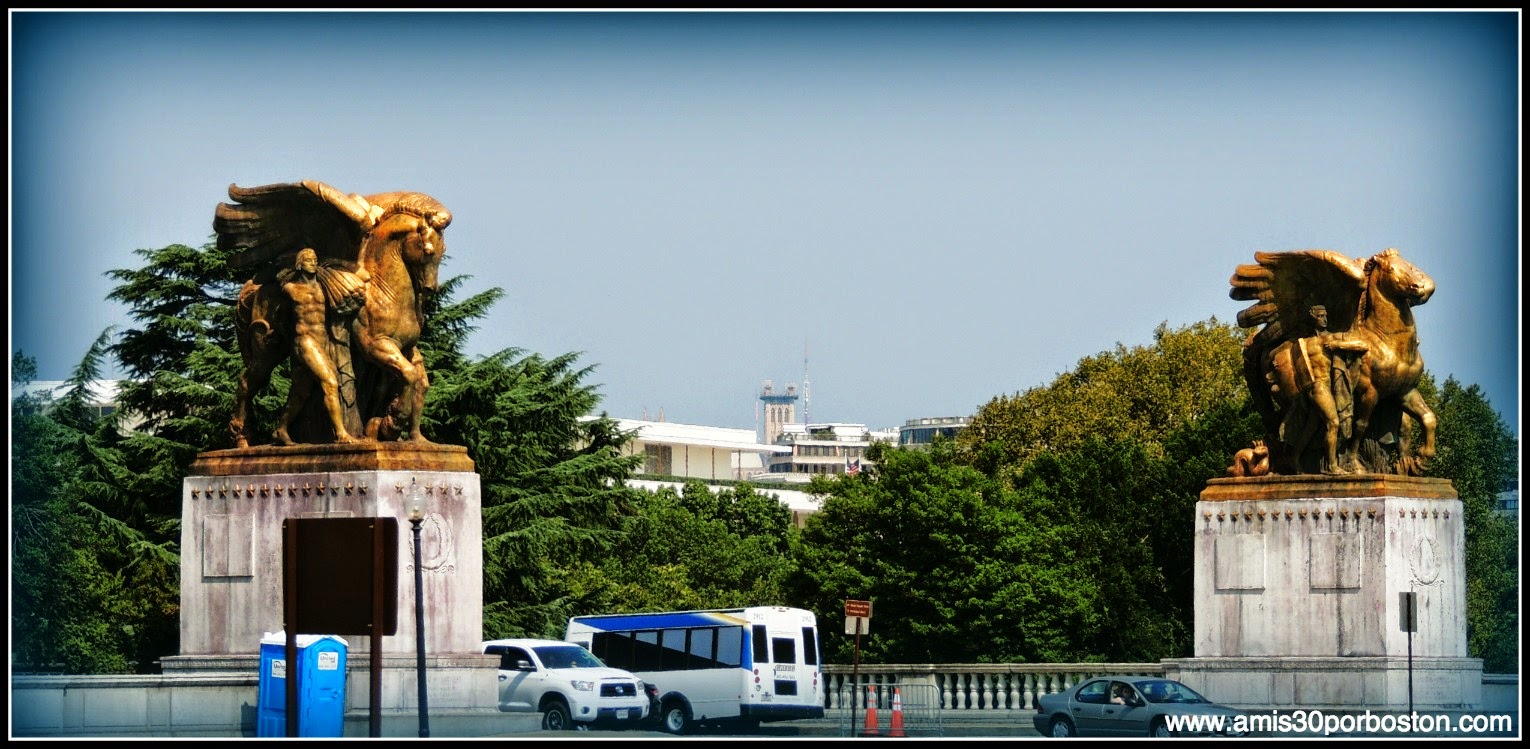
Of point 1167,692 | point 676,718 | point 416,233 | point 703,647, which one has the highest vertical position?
point 416,233

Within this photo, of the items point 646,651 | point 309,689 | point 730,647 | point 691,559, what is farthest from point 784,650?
point 691,559

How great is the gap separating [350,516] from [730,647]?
1378cm

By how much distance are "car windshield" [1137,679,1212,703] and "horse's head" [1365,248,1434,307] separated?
6.56 m

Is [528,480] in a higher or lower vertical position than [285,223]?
lower

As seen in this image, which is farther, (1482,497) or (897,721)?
(1482,497)

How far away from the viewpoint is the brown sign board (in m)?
19.7

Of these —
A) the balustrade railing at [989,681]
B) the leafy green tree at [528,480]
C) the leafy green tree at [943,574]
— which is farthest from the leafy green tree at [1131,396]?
the balustrade railing at [989,681]

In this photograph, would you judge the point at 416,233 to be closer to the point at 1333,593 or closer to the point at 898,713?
the point at 898,713

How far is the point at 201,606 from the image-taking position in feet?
107

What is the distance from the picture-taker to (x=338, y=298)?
32375mm

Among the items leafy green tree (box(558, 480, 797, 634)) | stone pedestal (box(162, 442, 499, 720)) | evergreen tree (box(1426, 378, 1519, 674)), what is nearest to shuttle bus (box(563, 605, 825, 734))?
stone pedestal (box(162, 442, 499, 720))

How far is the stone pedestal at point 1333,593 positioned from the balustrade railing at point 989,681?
283cm

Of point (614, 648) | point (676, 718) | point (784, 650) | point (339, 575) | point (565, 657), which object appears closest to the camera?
point (339, 575)

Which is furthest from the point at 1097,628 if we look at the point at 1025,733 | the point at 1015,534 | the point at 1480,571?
the point at 1025,733
